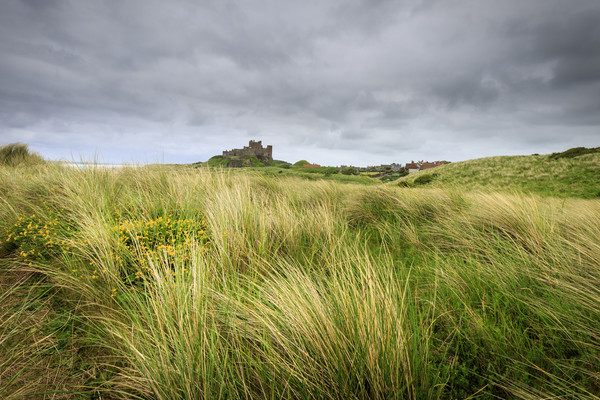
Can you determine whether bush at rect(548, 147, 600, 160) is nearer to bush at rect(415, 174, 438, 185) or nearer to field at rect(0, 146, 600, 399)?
bush at rect(415, 174, 438, 185)

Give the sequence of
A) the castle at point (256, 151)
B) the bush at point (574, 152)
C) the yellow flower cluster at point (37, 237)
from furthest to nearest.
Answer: the castle at point (256, 151), the bush at point (574, 152), the yellow flower cluster at point (37, 237)

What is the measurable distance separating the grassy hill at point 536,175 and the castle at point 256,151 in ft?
136

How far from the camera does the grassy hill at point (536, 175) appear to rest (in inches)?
466

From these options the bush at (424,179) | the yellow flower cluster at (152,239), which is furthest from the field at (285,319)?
the bush at (424,179)

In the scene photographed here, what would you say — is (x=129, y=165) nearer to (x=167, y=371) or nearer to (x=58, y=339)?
(x=58, y=339)

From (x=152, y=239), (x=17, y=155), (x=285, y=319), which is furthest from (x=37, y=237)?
(x=17, y=155)

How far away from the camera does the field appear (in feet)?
3.74

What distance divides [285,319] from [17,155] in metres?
14.8

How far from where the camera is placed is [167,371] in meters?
1.10

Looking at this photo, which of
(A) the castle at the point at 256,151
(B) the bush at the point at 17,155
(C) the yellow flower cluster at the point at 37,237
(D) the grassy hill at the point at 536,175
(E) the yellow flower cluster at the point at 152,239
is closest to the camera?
(E) the yellow flower cluster at the point at 152,239

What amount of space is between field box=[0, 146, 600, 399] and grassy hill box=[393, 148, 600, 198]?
878cm

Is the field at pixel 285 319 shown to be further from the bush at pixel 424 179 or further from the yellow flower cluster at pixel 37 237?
the bush at pixel 424 179

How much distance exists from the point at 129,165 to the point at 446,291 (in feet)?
22.8

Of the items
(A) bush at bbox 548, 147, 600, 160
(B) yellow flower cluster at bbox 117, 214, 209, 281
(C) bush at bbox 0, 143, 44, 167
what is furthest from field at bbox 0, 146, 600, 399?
(A) bush at bbox 548, 147, 600, 160
